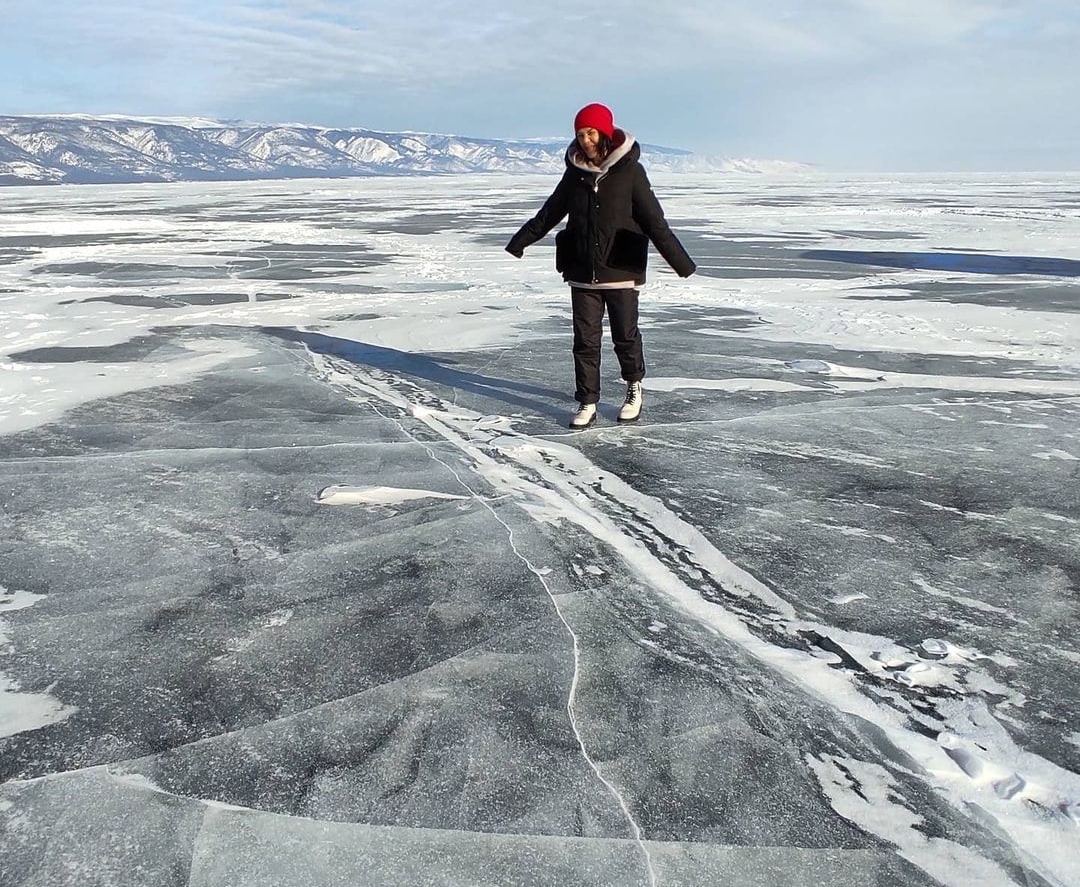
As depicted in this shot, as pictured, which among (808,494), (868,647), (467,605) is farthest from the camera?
(808,494)

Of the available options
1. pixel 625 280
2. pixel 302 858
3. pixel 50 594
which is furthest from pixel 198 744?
pixel 625 280

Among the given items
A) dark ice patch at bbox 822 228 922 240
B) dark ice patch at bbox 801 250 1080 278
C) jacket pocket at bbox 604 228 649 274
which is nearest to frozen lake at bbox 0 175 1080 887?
jacket pocket at bbox 604 228 649 274

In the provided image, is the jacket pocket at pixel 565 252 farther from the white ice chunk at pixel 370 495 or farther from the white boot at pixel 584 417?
the white ice chunk at pixel 370 495

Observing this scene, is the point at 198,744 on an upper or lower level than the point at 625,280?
lower

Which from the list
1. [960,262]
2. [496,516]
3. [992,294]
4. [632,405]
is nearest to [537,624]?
[496,516]

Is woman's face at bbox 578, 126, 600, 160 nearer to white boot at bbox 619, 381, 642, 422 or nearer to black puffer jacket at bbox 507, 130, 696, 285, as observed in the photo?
black puffer jacket at bbox 507, 130, 696, 285

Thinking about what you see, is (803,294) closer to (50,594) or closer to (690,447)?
(690,447)

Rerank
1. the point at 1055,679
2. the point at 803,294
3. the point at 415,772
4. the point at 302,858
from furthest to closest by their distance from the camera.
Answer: the point at 803,294
the point at 1055,679
the point at 415,772
the point at 302,858
